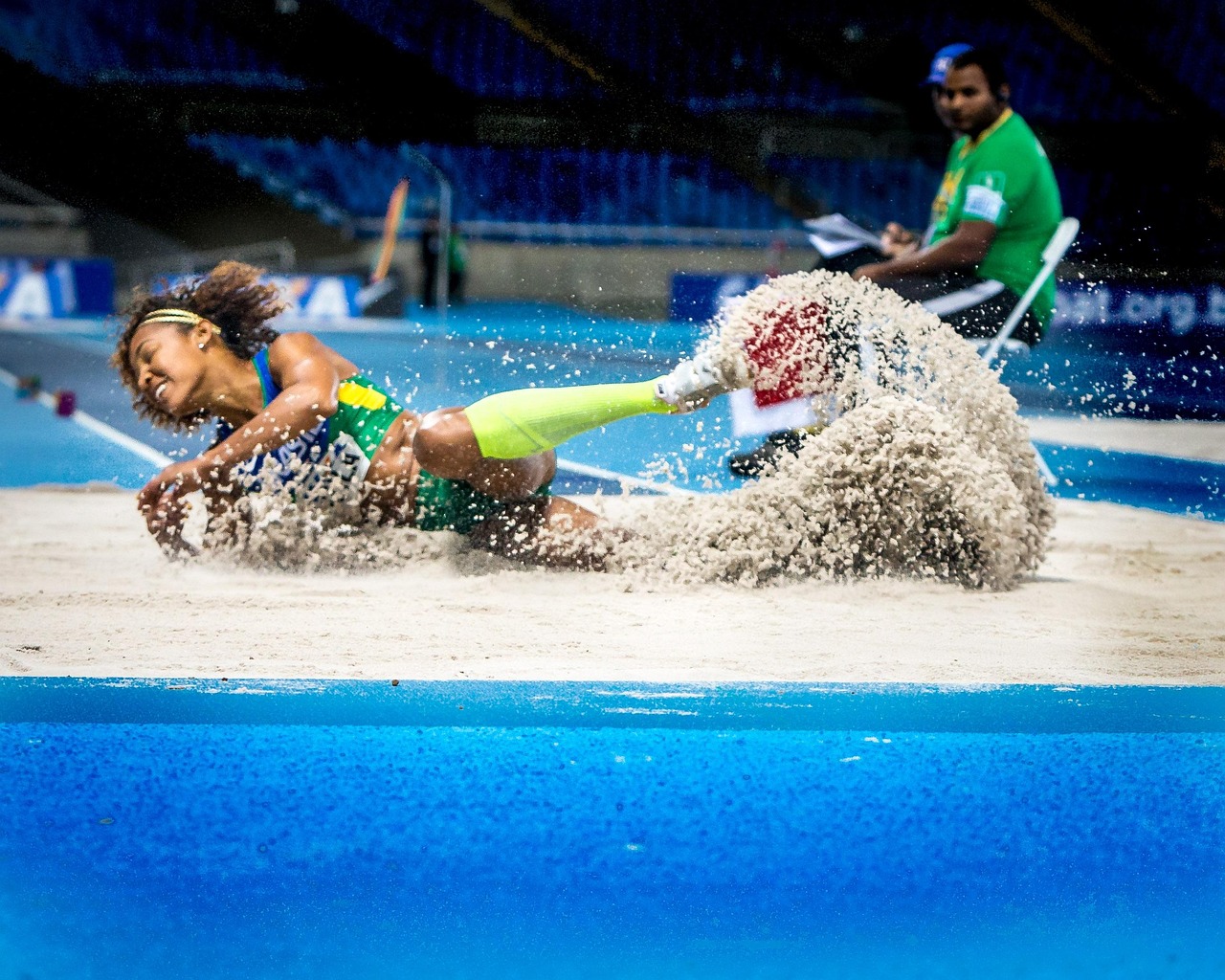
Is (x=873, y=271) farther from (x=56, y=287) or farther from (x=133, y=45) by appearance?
(x=56, y=287)

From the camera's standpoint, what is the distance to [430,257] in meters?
10.3

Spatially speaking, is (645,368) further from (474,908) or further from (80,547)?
(474,908)

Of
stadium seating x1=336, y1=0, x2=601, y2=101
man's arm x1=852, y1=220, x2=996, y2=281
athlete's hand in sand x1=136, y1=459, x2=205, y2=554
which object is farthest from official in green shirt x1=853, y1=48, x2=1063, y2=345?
stadium seating x1=336, y1=0, x2=601, y2=101

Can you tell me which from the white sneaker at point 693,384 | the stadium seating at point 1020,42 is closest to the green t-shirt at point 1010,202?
the white sneaker at point 693,384

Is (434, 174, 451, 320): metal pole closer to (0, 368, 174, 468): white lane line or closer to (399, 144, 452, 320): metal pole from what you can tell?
(399, 144, 452, 320): metal pole

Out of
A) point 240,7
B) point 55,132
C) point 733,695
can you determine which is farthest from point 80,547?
point 55,132

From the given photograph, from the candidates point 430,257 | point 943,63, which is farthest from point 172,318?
point 430,257

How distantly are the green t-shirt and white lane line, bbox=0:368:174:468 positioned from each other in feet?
9.02

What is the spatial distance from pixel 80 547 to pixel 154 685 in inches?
51.0

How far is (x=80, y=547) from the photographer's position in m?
2.95

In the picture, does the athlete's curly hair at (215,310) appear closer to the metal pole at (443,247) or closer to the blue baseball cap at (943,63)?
the blue baseball cap at (943,63)

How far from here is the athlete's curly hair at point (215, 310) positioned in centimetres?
275

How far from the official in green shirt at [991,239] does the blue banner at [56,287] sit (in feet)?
28.8

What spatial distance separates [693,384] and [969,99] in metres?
2.12
